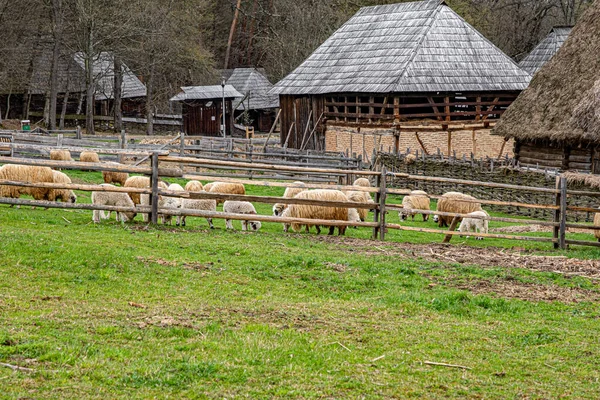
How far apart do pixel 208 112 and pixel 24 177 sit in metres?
41.0

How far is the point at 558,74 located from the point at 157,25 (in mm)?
27108

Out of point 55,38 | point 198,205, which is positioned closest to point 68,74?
point 55,38

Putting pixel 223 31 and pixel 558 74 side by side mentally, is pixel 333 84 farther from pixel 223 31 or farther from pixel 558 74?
pixel 223 31

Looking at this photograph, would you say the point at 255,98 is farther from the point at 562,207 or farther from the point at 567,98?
the point at 562,207

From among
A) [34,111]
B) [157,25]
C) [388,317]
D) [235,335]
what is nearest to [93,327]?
[235,335]

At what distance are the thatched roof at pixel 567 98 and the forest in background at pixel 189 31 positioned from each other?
73.2 ft

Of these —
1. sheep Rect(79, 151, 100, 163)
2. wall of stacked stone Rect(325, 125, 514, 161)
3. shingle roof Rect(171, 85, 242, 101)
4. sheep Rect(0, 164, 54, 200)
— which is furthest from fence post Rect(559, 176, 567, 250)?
shingle roof Rect(171, 85, 242, 101)

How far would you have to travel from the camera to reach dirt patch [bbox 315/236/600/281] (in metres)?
12.6

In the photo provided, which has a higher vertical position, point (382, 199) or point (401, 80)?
point (401, 80)

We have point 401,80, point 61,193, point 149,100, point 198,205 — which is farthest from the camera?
point 149,100

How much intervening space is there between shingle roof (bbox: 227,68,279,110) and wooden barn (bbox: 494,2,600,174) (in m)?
30.9

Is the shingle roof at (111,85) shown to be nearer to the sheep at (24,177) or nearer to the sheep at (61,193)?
the sheep at (61,193)

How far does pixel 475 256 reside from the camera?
13.4 metres

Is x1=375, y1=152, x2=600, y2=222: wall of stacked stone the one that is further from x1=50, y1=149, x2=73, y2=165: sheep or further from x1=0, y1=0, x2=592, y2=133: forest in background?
x1=0, y1=0, x2=592, y2=133: forest in background
